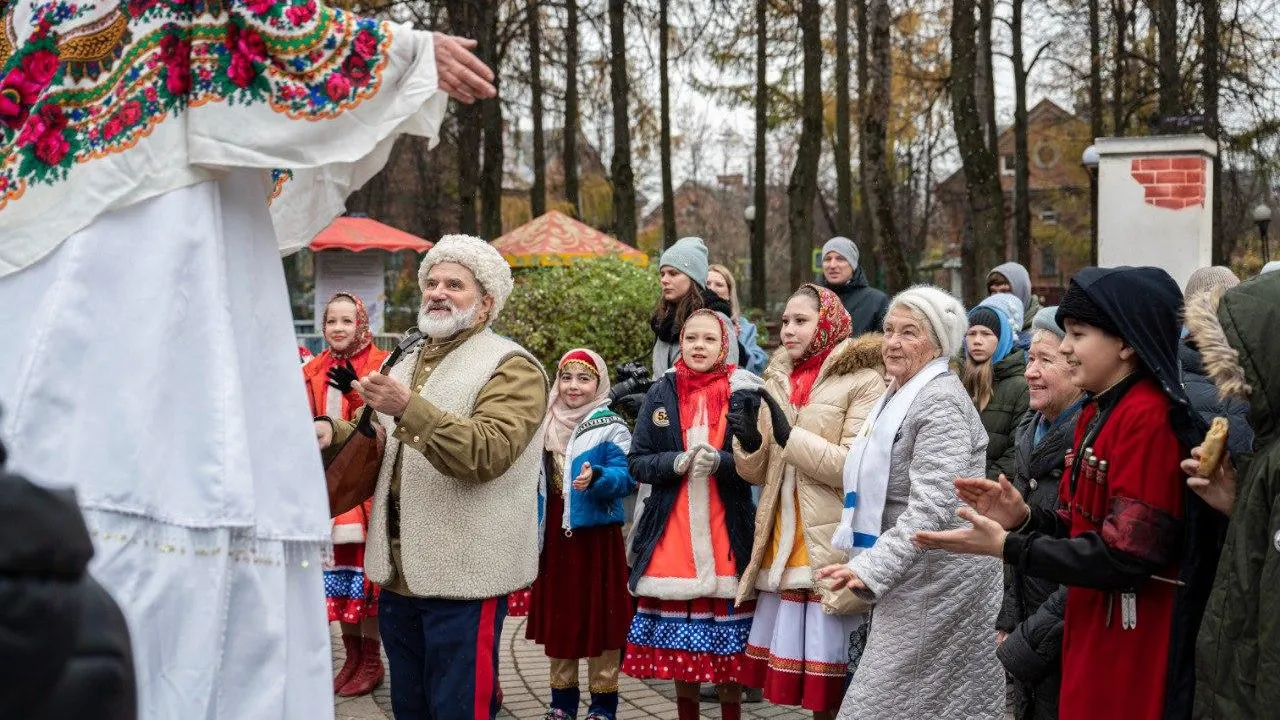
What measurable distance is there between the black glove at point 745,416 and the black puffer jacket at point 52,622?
4.45 metres

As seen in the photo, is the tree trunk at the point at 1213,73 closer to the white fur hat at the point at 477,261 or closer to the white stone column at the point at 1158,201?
the white stone column at the point at 1158,201

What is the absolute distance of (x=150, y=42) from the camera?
253 cm

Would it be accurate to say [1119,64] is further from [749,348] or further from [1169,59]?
[749,348]

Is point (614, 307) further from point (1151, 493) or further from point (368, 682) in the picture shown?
point (1151, 493)

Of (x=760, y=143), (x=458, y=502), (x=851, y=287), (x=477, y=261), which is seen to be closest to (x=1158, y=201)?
(x=851, y=287)

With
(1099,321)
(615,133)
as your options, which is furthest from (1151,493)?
(615,133)

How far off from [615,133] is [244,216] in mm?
19520

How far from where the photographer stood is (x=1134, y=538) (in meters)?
3.23

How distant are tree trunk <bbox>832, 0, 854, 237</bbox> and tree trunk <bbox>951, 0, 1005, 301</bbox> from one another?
5302mm

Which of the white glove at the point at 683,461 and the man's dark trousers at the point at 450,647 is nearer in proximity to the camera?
the man's dark trousers at the point at 450,647

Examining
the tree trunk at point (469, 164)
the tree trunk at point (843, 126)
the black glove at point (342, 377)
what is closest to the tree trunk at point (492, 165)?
the tree trunk at point (469, 164)

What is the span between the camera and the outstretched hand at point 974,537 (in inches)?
136

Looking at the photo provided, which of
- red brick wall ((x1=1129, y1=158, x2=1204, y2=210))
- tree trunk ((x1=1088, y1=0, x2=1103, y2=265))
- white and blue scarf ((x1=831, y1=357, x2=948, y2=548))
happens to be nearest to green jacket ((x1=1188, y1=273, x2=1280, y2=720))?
white and blue scarf ((x1=831, y1=357, x2=948, y2=548))

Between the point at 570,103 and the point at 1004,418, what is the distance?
1805 centimetres
